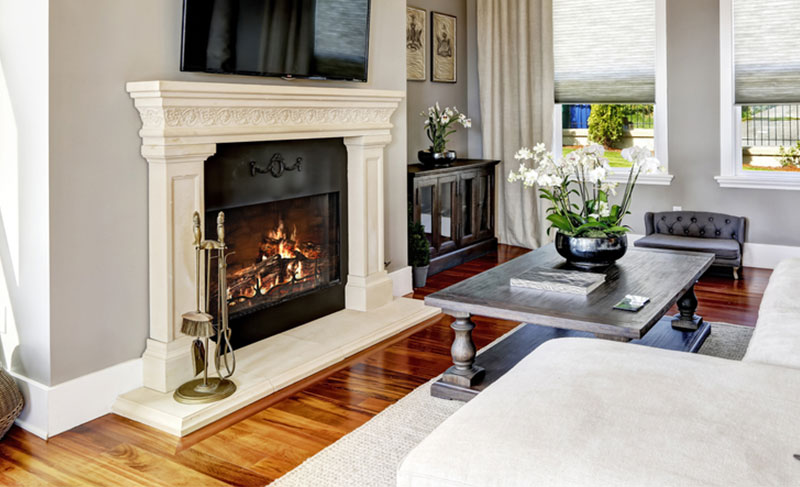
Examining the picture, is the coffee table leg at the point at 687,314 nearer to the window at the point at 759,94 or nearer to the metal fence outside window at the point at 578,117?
the window at the point at 759,94

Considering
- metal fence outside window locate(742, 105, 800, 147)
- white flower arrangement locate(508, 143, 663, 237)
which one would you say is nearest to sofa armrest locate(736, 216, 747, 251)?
metal fence outside window locate(742, 105, 800, 147)

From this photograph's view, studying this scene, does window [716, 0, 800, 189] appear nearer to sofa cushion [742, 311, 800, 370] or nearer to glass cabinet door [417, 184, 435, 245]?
glass cabinet door [417, 184, 435, 245]

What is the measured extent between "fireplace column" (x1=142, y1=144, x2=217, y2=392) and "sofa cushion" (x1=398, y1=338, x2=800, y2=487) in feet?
5.40

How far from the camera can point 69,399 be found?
9.22 ft

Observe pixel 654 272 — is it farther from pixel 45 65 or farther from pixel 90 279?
pixel 45 65

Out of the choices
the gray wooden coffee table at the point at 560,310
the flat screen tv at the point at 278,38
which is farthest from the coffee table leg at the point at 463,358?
the flat screen tv at the point at 278,38

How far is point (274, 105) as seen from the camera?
3434mm

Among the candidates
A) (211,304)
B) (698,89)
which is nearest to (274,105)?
(211,304)

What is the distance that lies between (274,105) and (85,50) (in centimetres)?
92

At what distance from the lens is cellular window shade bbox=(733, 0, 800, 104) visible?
213 inches

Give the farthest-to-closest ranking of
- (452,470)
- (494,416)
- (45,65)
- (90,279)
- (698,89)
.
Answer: (698,89)
(90,279)
(45,65)
(494,416)
(452,470)

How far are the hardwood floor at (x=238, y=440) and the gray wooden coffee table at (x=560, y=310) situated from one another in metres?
0.35

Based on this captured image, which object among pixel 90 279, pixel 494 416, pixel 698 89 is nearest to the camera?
pixel 494 416

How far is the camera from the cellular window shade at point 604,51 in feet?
19.9
